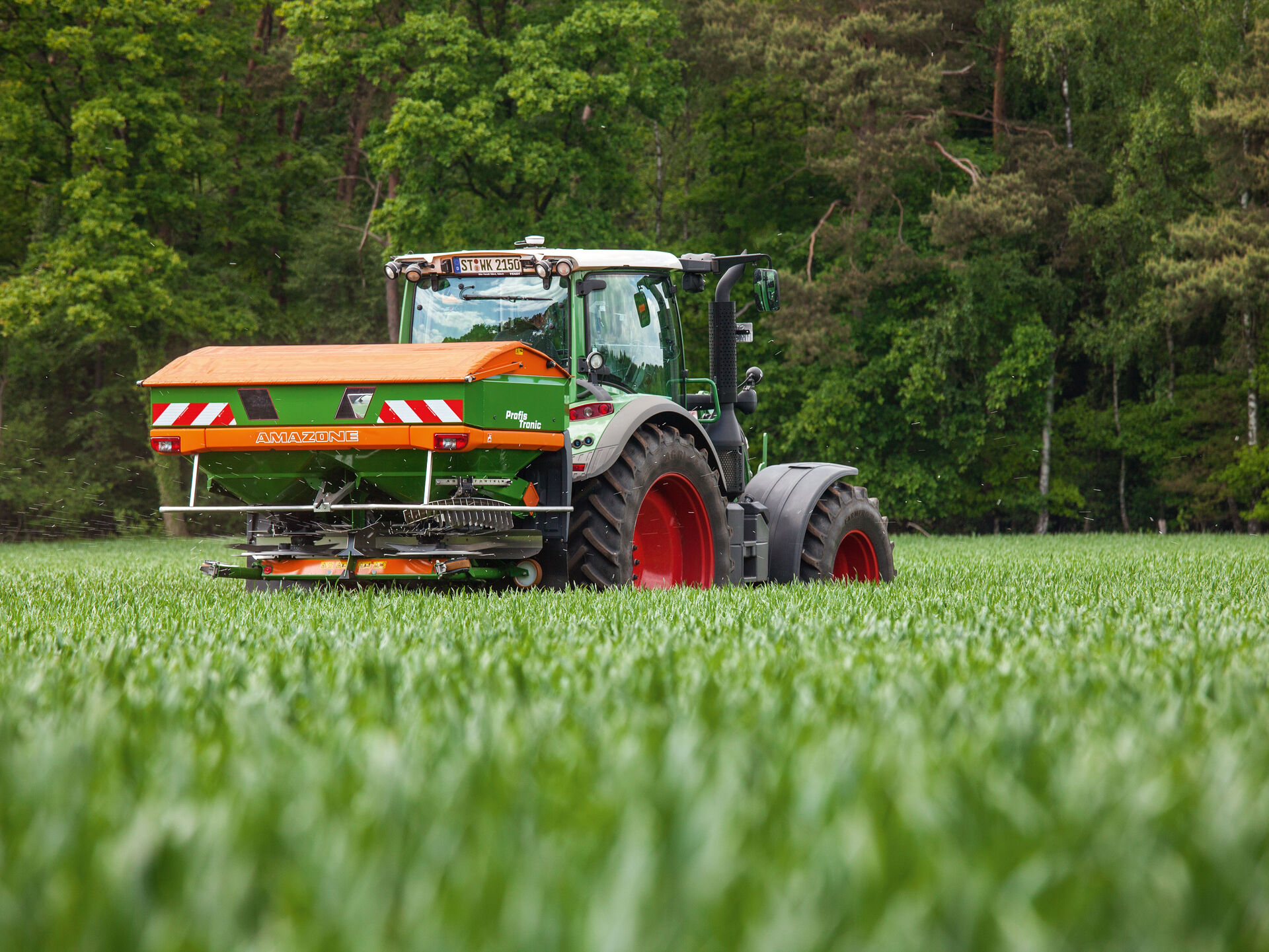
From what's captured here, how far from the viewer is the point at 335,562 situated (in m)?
8.12

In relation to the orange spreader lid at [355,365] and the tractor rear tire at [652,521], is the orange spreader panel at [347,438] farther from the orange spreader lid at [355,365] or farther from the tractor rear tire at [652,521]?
the tractor rear tire at [652,521]

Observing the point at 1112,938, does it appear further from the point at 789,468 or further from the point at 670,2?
the point at 670,2

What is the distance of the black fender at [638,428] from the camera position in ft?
27.5

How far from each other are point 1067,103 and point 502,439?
31.8 meters

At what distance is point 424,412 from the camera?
7500 millimetres

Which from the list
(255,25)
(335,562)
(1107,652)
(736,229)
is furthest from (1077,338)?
(1107,652)

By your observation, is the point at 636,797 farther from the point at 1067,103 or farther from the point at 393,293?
the point at 1067,103

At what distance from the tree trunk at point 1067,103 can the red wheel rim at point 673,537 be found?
2910cm

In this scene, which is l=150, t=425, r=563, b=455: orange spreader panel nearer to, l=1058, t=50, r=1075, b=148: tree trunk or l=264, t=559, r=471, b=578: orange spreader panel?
l=264, t=559, r=471, b=578: orange spreader panel

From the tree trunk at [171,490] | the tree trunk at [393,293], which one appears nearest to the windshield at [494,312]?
the tree trunk at [393,293]

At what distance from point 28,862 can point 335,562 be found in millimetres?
6497

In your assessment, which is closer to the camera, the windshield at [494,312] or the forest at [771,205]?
the windshield at [494,312]

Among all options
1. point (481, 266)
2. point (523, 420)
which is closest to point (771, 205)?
point (481, 266)

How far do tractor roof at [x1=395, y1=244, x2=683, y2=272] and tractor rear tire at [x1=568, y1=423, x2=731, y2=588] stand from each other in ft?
4.32
